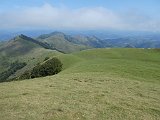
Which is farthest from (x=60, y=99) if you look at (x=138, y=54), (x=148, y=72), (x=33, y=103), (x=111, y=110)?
(x=138, y=54)

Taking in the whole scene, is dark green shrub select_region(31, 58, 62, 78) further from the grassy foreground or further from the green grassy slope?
the grassy foreground

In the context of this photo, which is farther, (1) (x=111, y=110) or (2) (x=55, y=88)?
(2) (x=55, y=88)

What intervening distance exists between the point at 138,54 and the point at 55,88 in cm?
6630

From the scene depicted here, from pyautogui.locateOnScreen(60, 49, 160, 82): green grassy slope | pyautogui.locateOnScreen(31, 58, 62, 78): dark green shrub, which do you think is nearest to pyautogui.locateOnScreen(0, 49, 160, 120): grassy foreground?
pyautogui.locateOnScreen(60, 49, 160, 82): green grassy slope

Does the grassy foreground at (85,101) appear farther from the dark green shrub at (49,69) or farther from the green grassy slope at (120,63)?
the dark green shrub at (49,69)

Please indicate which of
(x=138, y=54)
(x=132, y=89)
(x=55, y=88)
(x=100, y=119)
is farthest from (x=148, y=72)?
(x=138, y=54)

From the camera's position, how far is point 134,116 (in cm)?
2519

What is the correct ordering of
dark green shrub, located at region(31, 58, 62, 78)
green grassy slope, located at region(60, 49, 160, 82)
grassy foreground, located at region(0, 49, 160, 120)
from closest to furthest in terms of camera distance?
grassy foreground, located at region(0, 49, 160, 120) → green grassy slope, located at region(60, 49, 160, 82) → dark green shrub, located at region(31, 58, 62, 78)

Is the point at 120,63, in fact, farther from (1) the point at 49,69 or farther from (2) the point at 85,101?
(2) the point at 85,101

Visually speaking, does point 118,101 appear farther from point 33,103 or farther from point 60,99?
point 33,103

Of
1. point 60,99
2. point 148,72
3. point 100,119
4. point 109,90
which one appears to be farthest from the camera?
point 148,72

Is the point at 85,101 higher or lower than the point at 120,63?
higher

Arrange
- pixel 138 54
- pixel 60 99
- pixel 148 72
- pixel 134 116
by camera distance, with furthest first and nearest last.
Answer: pixel 138 54 → pixel 148 72 → pixel 60 99 → pixel 134 116

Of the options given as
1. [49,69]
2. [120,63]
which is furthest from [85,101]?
[49,69]
